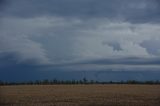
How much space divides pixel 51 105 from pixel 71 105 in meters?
1.83

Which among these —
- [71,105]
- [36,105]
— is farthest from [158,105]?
[36,105]

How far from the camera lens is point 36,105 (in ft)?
119

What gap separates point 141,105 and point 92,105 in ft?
14.5

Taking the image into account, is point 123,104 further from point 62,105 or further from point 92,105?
point 62,105

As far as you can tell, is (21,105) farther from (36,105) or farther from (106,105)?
(106,105)

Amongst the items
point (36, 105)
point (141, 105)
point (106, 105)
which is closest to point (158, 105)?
point (141, 105)

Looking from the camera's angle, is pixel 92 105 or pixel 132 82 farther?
pixel 132 82

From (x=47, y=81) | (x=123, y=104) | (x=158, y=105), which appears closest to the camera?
(x=158, y=105)

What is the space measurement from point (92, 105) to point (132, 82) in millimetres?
131999

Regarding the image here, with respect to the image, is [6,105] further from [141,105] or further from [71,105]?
[141,105]

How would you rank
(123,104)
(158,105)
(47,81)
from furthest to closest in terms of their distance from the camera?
(47,81) < (123,104) < (158,105)

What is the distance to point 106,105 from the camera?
3672cm

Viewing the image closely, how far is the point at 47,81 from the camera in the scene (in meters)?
165

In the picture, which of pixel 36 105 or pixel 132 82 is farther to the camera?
pixel 132 82
